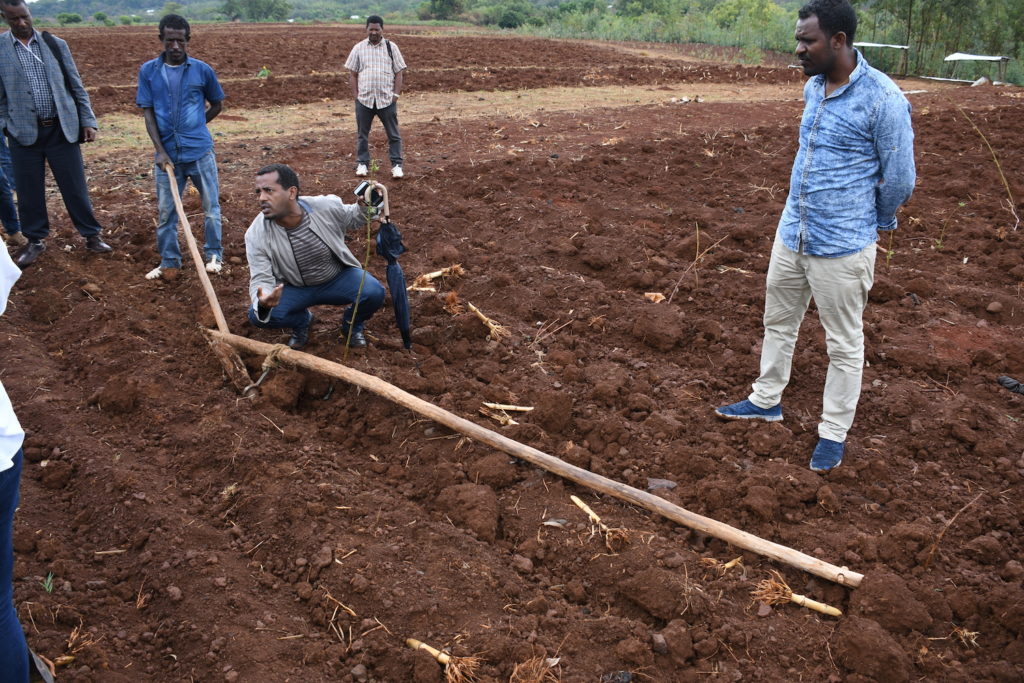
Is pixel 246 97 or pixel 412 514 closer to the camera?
pixel 412 514

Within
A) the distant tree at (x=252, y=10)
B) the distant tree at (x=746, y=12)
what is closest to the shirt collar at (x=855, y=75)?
the distant tree at (x=746, y=12)

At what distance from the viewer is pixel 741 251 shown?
6516 mm

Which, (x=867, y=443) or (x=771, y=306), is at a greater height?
(x=771, y=306)

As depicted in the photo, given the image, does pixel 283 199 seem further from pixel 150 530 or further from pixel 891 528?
pixel 891 528

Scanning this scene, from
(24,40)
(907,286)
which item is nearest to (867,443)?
(907,286)

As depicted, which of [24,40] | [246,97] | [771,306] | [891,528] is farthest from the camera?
[246,97]

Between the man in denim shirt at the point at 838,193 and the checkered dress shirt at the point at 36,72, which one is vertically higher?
the checkered dress shirt at the point at 36,72

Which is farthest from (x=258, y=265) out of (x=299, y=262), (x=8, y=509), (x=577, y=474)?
(x=8, y=509)

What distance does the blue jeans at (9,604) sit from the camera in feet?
7.30

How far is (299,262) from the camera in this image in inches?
185

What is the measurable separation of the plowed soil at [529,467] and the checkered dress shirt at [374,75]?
1509 mm

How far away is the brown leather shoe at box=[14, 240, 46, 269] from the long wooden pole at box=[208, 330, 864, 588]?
106 inches

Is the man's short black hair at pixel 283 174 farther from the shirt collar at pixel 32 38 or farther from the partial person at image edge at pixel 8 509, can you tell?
the shirt collar at pixel 32 38

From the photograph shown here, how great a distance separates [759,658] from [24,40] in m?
6.39
